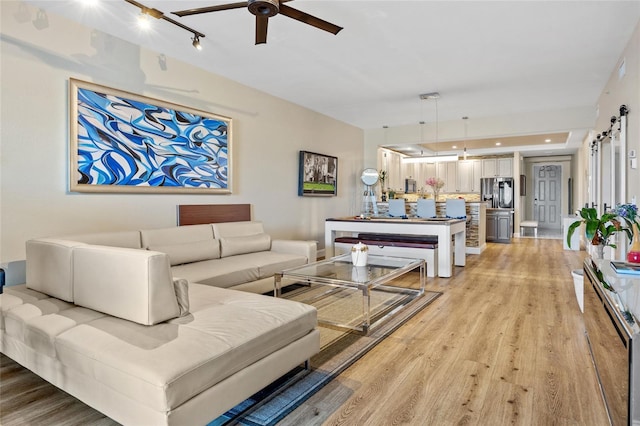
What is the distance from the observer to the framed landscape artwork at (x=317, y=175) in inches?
246

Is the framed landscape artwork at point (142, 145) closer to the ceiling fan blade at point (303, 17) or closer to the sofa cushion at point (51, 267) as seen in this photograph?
the sofa cushion at point (51, 267)

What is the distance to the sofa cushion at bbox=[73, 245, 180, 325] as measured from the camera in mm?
1975

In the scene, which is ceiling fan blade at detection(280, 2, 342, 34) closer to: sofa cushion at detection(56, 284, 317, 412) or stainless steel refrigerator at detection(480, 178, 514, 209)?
sofa cushion at detection(56, 284, 317, 412)

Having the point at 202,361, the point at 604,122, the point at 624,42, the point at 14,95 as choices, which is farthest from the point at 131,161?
the point at 604,122

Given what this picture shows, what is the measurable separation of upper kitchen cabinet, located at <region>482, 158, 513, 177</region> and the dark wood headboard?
25.6 ft

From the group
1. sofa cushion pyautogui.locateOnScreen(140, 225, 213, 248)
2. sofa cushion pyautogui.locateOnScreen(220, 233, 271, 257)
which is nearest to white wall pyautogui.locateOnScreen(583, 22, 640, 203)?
sofa cushion pyautogui.locateOnScreen(220, 233, 271, 257)

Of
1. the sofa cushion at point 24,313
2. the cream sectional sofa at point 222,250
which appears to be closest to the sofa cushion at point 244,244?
the cream sectional sofa at point 222,250

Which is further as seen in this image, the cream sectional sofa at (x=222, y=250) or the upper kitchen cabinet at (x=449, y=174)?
the upper kitchen cabinet at (x=449, y=174)

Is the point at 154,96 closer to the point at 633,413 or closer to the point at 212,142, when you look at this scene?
the point at 212,142

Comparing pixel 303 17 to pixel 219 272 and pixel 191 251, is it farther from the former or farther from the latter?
pixel 191 251

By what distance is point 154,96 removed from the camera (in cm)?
402

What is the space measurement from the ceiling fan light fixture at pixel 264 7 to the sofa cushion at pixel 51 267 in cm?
188

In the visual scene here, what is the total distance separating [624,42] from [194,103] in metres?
4.58

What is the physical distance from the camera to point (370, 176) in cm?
774
